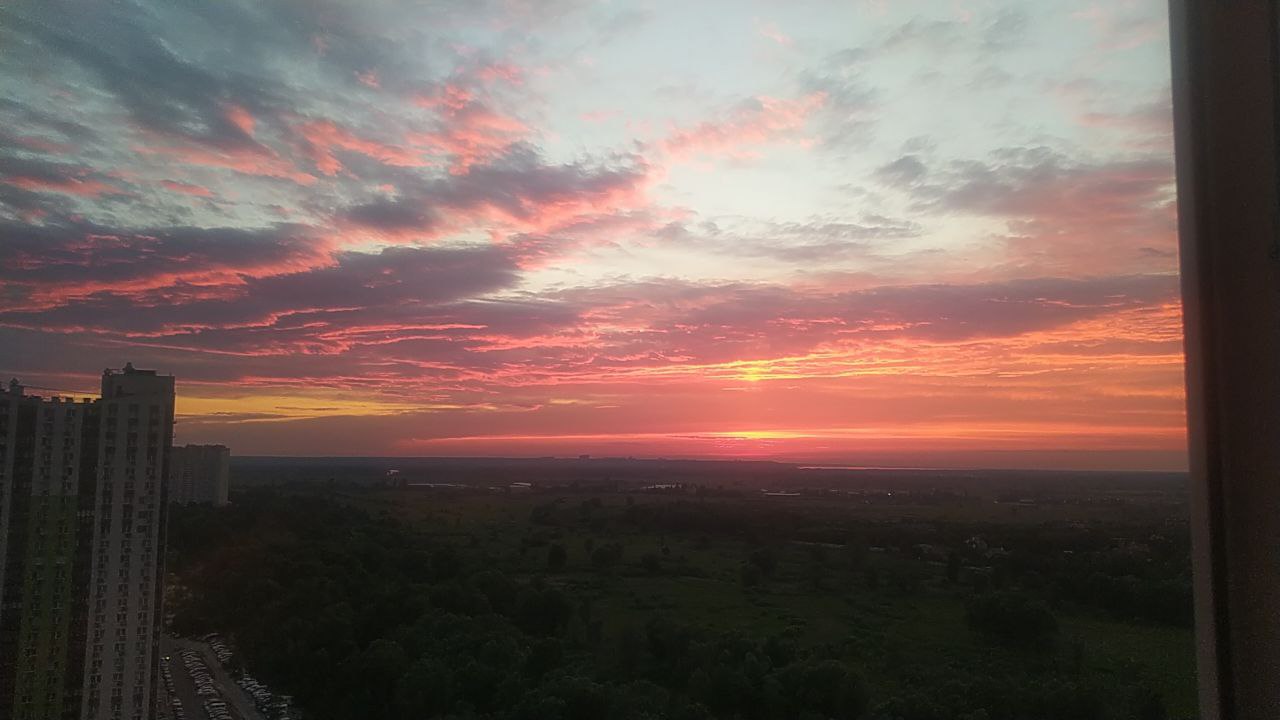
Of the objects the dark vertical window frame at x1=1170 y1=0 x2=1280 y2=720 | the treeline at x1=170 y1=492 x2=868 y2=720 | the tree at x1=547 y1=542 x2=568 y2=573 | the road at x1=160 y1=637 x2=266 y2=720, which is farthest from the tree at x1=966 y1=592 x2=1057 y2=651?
the road at x1=160 y1=637 x2=266 y2=720

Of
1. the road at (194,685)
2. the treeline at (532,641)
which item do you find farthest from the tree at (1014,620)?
the road at (194,685)

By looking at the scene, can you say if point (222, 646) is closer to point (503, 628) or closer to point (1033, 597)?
point (503, 628)

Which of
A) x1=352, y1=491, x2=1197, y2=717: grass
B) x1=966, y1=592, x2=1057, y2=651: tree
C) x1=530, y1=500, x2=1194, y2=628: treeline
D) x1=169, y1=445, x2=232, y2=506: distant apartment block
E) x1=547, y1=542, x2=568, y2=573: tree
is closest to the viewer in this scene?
x1=530, y1=500, x2=1194, y2=628: treeline

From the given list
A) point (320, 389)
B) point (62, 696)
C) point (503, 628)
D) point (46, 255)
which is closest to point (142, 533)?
point (62, 696)

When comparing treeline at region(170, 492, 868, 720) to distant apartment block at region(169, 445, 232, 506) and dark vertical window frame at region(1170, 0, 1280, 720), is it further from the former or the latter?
dark vertical window frame at region(1170, 0, 1280, 720)

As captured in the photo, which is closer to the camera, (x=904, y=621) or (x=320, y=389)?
(x=320, y=389)

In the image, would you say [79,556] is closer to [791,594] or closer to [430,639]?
[430,639]
